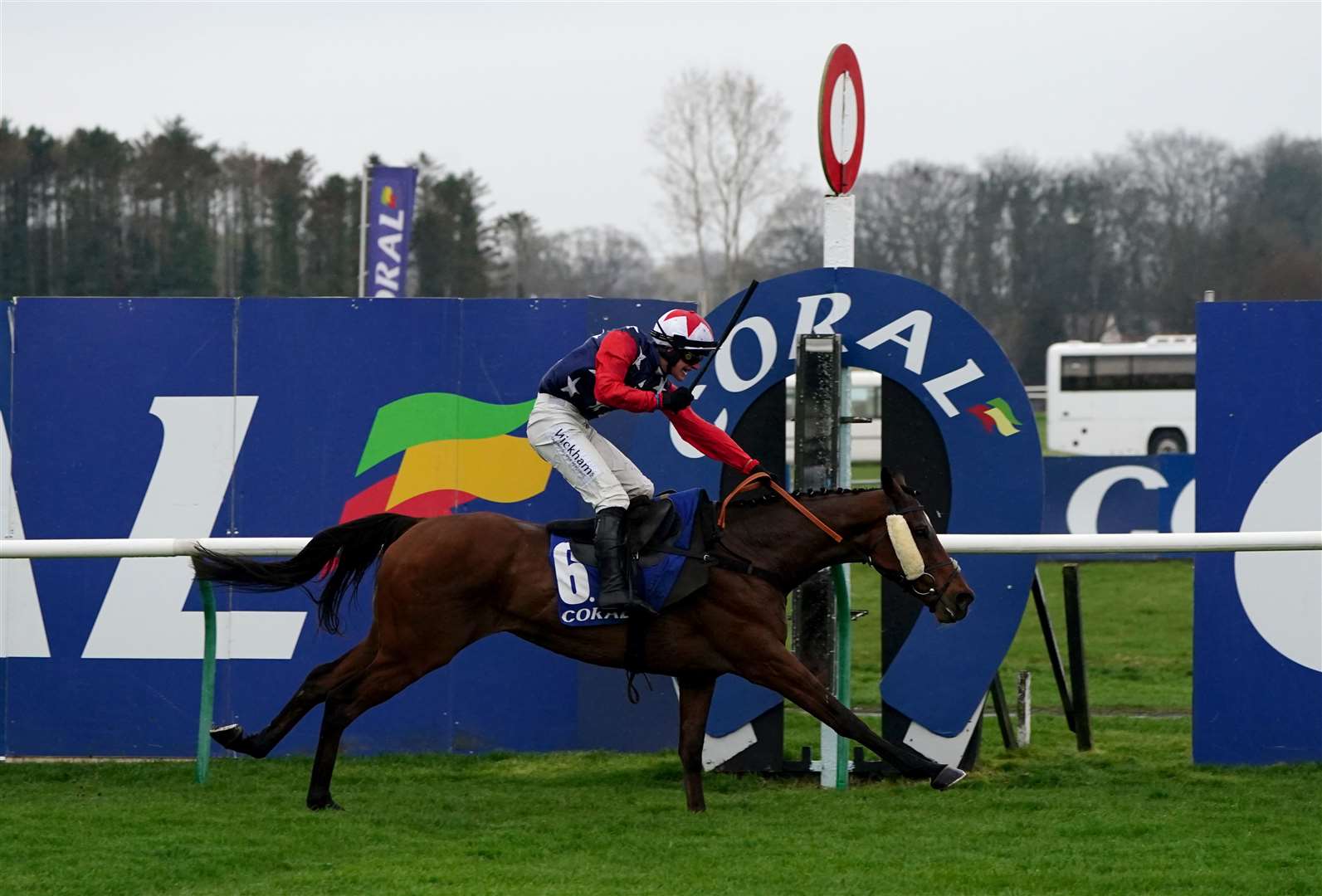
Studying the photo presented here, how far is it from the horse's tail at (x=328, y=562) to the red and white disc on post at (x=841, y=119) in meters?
2.15

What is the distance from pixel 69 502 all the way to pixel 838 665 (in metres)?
3.45

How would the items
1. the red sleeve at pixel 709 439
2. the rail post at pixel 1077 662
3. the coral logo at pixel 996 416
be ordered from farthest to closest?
the rail post at pixel 1077 662
the coral logo at pixel 996 416
the red sleeve at pixel 709 439

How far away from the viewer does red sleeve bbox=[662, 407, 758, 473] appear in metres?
5.58

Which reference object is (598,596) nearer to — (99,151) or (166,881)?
(166,881)

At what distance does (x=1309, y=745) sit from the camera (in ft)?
20.9

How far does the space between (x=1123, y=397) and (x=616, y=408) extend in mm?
30025

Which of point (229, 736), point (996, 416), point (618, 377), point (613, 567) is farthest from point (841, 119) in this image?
point (229, 736)

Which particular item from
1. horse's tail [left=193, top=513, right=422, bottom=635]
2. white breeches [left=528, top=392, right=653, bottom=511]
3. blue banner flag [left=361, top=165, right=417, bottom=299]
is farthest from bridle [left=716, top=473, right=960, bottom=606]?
blue banner flag [left=361, top=165, right=417, bottom=299]

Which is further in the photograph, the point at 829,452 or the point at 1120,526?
the point at 1120,526

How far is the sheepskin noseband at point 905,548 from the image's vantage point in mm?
5359

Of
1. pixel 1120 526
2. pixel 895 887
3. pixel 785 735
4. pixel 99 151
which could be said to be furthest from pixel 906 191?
pixel 895 887

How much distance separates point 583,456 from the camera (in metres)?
5.56

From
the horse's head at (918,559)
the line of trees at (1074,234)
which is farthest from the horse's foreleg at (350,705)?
the line of trees at (1074,234)

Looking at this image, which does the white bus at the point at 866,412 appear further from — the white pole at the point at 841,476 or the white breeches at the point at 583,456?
the white breeches at the point at 583,456
